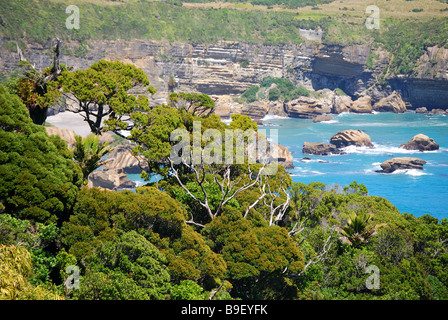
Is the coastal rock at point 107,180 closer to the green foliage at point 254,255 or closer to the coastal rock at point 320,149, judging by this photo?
the coastal rock at point 320,149

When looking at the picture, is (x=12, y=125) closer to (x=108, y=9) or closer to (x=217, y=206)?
(x=217, y=206)

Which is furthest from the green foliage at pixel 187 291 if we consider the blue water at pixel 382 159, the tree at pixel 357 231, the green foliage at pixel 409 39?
the green foliage at pixel 409 39

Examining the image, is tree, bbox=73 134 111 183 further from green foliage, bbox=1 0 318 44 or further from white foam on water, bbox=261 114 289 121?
white foam on water, bbox=261 114 289 121

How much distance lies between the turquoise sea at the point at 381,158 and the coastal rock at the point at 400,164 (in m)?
0.86

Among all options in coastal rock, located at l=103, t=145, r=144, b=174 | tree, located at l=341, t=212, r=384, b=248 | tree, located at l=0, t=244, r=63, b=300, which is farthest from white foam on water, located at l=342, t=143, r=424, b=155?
tree, located at l=0, t=244, r=63, b=300

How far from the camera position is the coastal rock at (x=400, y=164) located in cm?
7094

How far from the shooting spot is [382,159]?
7831 cm

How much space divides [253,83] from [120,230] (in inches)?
4592

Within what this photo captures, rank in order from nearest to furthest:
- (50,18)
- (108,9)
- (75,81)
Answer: (75,81) < (50,18) < (108,9)

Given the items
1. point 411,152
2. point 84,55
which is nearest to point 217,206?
point 411,152

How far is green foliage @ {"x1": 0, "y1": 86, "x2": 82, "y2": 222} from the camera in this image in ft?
53.4

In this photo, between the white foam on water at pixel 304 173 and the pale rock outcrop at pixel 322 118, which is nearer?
the white foam on water at pixel 304 173

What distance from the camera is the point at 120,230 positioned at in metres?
16.8

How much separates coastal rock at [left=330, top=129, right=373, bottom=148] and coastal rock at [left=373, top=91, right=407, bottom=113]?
41.2 meters
